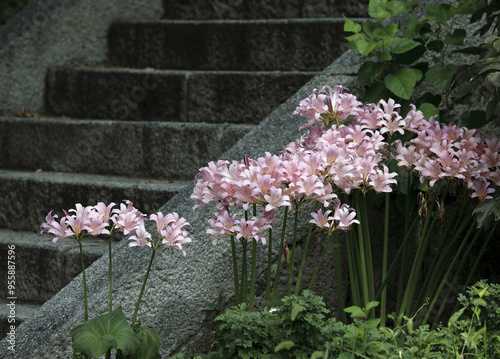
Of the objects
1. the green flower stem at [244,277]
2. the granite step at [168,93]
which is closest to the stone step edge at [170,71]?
the granite step at [168,93]

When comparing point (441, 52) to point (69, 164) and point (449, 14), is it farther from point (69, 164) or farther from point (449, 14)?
point (69, 164)

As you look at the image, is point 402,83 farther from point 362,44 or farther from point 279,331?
point 279,331

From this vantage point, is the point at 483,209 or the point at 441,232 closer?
the point at 483,209

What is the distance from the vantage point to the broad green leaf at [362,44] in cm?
230

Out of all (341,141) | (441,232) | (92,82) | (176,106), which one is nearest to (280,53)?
(176,106)

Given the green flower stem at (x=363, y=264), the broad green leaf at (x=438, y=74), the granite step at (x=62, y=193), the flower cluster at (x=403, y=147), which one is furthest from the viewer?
the granite step at (x=62, y=193)

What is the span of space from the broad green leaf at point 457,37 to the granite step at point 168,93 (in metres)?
0.99

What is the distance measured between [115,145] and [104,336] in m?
1.77

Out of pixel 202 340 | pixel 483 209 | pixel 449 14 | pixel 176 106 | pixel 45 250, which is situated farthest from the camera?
pixel 176 106

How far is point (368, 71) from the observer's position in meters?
2.42

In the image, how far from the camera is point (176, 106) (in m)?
3.56

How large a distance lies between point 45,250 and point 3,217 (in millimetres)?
596

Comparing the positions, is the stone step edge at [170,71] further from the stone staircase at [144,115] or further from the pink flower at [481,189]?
the pink flower at [481,189]

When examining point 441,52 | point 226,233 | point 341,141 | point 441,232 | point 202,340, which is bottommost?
point 202,340
